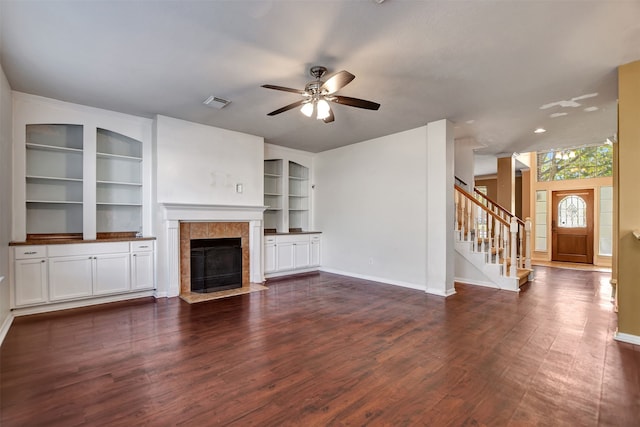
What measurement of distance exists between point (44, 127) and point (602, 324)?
752 centimetres

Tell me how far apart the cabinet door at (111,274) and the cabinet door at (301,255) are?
10.1 feet

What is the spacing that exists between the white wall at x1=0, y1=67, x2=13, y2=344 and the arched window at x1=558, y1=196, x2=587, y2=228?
1142cm

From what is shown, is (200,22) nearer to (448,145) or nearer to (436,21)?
(436,21)

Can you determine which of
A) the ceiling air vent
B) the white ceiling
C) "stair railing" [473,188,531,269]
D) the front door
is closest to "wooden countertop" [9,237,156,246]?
the white ceiling

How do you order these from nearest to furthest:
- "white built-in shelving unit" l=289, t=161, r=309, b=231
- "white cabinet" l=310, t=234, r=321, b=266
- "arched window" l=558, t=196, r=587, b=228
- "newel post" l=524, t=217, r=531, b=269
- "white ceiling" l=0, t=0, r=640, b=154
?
"white ceiling" l=0, t=0, r=640, b=154
"newel post" l=524, t=217, r=531, b=269
"white cabinet" l=310, t=234, r=321, b=266
"white built-in shelving unit" l=289, t=161, r=309, b=231
"arched window" l=558, t=196, r=587, b=228

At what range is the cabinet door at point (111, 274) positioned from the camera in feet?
13.4

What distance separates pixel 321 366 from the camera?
248cm

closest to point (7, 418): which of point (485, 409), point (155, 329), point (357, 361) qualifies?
point (155, 329)

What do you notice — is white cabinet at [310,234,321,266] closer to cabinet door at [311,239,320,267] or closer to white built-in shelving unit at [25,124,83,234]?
cabinet door at [311,239,320,267]

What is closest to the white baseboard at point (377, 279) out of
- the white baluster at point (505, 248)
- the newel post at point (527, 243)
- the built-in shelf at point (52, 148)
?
the white baluster at point (505, 248)

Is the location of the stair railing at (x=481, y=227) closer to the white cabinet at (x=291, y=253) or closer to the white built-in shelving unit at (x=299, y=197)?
the white cabinet at (x=291, y=253)

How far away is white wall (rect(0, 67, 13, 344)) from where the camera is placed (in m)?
3.15

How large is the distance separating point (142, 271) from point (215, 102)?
2.69m

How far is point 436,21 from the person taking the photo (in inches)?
91.5
